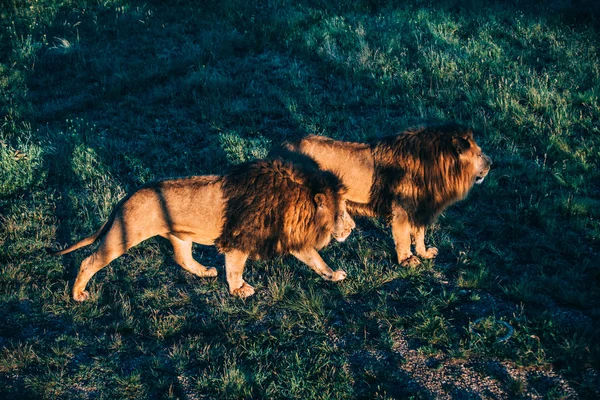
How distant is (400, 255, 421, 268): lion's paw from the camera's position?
6409 millimetres

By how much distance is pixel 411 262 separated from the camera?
253 inches

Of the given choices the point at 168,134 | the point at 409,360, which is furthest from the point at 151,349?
the point at 168,134

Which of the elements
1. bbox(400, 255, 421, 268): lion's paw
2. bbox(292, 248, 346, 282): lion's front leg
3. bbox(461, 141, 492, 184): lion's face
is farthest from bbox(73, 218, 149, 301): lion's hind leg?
bbox(461, 141, 492, 184): lion's face

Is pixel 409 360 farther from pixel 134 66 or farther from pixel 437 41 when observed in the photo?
pixel 134 66

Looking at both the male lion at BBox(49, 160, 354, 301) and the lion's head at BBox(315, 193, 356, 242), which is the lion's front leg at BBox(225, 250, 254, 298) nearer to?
the male lion at BBox(49, 160, 354, 301)

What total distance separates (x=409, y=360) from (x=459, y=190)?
7.50 feet

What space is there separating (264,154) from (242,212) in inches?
139

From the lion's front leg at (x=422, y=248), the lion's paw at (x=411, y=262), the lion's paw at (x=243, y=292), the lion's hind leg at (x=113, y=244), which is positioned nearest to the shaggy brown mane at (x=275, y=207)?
the lion's paw at (x=243, y=292)

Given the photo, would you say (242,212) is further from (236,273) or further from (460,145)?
A: (460,145)

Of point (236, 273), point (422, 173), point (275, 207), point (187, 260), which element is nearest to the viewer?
point (275, 207)

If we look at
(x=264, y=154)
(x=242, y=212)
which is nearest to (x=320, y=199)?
(x=242, y=212)

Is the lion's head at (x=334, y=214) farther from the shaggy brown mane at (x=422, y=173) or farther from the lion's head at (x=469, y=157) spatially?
the lion's head at (x=469, y=157)

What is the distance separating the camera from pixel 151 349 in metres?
5.48

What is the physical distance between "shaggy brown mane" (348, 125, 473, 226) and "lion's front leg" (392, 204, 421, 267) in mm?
71
